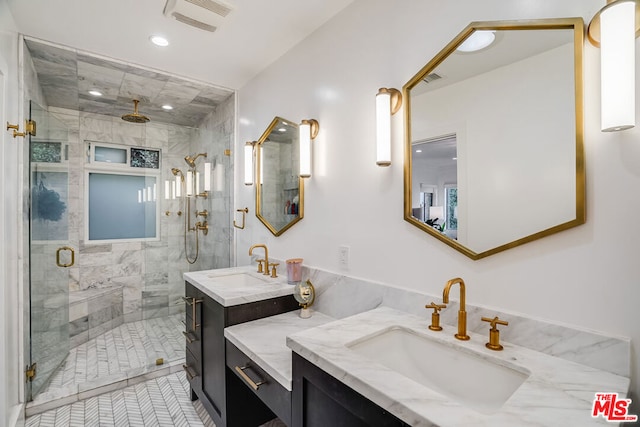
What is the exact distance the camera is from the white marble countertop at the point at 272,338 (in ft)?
4.16

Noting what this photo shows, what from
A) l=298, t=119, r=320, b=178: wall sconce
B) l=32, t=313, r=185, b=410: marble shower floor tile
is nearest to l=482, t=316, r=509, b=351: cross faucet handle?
l=298, t=119, r=320, b=178: wall sconce

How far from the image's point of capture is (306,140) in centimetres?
202

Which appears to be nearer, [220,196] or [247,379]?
[247,379]

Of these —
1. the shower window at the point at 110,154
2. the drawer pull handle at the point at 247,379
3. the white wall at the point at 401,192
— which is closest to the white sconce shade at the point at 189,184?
A: the shower window at the point at 110,154

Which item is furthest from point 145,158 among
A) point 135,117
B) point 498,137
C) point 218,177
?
point 498,137

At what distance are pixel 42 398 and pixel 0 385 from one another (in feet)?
1.94

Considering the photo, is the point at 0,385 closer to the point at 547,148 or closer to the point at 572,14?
the point at 547,148

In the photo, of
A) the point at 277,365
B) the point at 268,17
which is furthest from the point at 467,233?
the point at 268,17

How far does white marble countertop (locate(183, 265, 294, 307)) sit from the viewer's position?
1732mm

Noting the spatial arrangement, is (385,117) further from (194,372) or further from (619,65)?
(194,372)

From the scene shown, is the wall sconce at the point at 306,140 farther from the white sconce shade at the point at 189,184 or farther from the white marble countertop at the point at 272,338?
the white sconce shade at the point at 189,184

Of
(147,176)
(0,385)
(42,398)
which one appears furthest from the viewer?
(147,176)

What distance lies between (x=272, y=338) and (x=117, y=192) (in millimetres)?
2861

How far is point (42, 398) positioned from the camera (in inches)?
86.7
